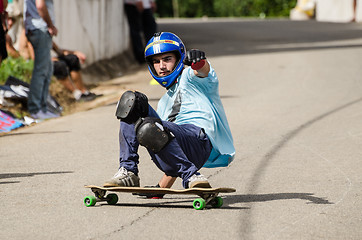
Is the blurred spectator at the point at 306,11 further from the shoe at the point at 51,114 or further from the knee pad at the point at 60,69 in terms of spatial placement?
the shoe at the point at 51,114

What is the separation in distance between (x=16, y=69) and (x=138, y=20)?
6010 mm

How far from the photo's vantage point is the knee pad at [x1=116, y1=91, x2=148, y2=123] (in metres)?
5.50

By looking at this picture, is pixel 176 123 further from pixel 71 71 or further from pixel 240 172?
pixel 71 71

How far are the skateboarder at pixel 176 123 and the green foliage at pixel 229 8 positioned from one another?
5364 cm

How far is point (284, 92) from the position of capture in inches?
512

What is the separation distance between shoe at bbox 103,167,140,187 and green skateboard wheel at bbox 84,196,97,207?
8.1 inches

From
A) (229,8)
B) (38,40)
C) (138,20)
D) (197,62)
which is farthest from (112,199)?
(229,8)

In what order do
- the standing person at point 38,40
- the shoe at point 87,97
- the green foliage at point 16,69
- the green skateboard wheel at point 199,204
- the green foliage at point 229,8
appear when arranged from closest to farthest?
the green skateboard wheel at point 199,204 → the standing person at point 38,40 → the green foliage at point 16,69 → the shoe at point 87,97 → the green foliage at point 229,8

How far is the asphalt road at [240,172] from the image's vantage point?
17.2 ft

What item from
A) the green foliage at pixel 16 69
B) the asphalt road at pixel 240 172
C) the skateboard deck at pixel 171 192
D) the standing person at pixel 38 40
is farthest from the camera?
the green foliage at pixel 16 69

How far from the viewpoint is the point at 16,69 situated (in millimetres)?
12375

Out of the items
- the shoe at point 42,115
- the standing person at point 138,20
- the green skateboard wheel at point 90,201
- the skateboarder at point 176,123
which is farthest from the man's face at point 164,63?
the standing person at point 138,20

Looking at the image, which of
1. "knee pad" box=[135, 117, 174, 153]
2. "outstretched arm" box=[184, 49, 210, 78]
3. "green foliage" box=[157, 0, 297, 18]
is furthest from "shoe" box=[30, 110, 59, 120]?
"green foliage" box=[157, 0, 297, 18]

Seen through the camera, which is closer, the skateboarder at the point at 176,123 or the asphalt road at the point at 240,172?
the asphalt road at the point at 240,172
